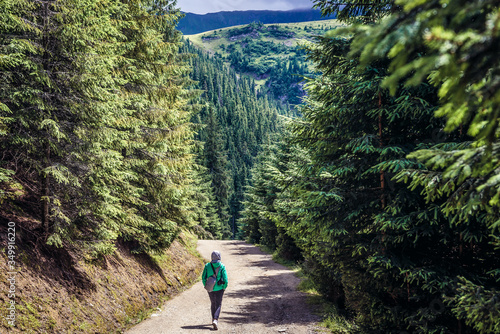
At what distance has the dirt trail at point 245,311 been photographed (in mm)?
7898

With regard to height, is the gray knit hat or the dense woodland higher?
the dense woodland

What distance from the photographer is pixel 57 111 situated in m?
6.77

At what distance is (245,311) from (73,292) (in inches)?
207

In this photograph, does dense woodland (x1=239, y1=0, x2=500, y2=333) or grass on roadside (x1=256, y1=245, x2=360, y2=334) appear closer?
dense woodland (x1=239, y1=0, x2=500, y2=333)

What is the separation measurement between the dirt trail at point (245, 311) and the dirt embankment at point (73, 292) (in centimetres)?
67

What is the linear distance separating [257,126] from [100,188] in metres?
120

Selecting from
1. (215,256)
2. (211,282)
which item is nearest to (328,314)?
(211,282)

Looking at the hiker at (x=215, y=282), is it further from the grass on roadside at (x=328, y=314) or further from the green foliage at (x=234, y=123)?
the green foliage at (x=234, y=123)

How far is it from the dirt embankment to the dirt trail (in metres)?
0.67

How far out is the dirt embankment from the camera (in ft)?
18.2

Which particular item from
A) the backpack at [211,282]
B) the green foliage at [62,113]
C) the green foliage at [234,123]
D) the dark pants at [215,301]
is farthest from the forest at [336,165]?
the green foliage at [234,123]

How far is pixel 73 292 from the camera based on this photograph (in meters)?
6.76

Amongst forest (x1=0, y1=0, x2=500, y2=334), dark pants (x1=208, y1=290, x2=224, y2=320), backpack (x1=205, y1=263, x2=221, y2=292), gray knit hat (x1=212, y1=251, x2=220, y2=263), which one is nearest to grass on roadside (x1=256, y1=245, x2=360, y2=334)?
forest (x1=0, y1=0, x2=500, y2=334)

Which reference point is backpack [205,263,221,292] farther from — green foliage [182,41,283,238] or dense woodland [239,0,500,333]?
green foliage [182,41,283,238]
